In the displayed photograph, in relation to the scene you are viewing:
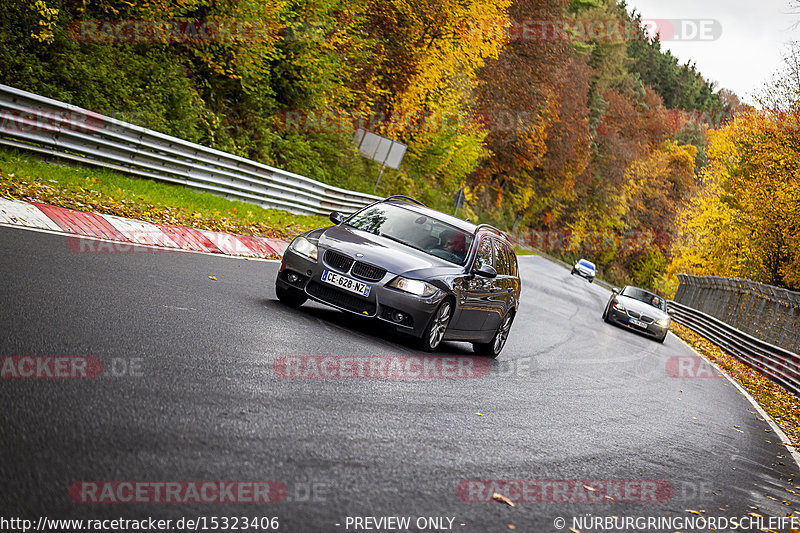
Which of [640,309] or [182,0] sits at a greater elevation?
[182,0]

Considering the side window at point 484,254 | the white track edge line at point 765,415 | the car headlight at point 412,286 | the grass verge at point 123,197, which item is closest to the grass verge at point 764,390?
the white track edge line at point 765,415

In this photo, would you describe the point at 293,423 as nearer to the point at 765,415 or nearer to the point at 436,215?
the point at 436,215

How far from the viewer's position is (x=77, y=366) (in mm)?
5730

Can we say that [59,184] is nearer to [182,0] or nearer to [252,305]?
[252,305]

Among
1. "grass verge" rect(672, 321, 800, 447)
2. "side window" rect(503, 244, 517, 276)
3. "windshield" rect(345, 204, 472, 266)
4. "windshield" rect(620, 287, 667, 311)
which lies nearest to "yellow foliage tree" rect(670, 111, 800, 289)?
"grass verge" rect(672, 321, 800, 447)

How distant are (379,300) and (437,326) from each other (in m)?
0.91

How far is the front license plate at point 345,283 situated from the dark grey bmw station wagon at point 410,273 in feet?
0.04

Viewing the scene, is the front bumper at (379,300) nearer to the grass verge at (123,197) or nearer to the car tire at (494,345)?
the car tire at (494,345)

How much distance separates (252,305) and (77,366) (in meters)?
4.29

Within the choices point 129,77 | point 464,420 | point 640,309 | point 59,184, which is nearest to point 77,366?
point 464,420

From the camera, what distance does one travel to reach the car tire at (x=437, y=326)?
10.0 metres

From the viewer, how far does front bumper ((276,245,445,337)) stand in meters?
9.68

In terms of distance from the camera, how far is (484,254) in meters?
11.4

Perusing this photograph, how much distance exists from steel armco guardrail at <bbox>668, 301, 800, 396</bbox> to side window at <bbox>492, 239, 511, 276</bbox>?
31.1 ft
